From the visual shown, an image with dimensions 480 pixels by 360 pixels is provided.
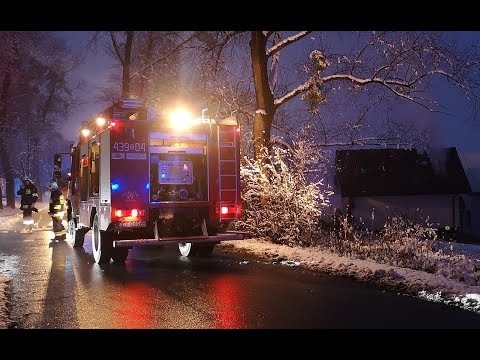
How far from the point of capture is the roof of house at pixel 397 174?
132 ft

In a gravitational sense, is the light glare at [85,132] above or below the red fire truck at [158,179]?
above

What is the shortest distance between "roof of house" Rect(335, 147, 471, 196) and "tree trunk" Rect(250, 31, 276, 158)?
21625 millimetres

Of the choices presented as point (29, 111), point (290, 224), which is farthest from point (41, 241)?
point (29, 111)

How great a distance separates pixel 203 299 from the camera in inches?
313

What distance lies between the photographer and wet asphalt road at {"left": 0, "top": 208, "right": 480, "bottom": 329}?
21.5 feet

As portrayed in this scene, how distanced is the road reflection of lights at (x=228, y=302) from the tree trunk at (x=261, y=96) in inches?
328

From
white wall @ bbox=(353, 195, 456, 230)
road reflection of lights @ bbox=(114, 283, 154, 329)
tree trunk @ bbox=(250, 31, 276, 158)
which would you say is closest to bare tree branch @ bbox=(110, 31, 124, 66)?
tree trunk @ bbox=(250, 31, 276, 158)

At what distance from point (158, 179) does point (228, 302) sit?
4771 mm

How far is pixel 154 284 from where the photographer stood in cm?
929

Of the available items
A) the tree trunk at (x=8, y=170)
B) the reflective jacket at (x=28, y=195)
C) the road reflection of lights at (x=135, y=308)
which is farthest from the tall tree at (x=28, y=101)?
the road reflection of lights at (x=135, y=308)

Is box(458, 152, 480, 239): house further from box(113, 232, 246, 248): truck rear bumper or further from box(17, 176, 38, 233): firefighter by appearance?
box(113, 232, 246, 248): truck rear bumper

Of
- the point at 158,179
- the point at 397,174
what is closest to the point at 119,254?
the point at 158,179

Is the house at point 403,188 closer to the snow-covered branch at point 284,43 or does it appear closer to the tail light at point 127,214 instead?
the snow-covered branch at point 284,43

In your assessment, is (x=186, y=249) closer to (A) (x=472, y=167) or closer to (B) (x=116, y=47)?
(B) (x=116, y=47)
